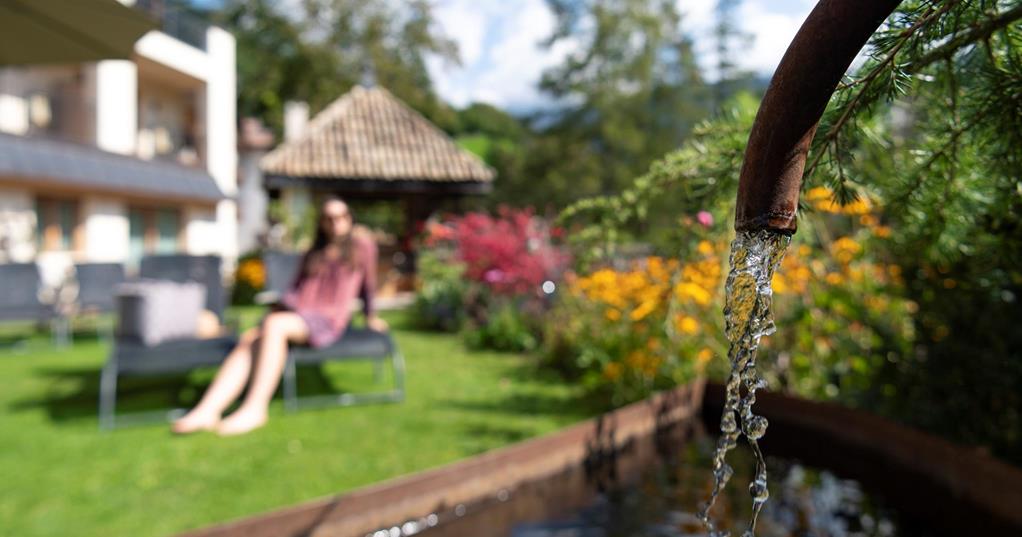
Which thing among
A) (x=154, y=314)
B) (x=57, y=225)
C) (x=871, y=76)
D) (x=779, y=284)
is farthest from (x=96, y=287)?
(x=871, y=76)

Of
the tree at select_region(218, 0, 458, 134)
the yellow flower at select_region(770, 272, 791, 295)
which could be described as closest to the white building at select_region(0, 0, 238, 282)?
the tree at select_region(218, 0, 458, 134)

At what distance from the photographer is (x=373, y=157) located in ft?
44.9

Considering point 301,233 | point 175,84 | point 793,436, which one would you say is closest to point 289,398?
point 793,436

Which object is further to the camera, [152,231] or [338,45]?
[338,45]

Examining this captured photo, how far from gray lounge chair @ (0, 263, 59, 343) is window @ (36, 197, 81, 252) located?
7821 mm

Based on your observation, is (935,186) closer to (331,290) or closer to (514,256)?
(331,290)

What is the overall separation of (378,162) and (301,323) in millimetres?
9554

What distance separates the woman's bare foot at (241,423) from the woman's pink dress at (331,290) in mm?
710

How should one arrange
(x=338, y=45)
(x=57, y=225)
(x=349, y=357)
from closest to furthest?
(x=349, y=357)
(x=57, y=225)
(x=338, y=45)

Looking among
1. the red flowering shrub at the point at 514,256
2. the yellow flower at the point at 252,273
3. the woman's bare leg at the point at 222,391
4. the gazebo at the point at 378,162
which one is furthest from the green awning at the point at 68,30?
the gazebo at the point at 378,162

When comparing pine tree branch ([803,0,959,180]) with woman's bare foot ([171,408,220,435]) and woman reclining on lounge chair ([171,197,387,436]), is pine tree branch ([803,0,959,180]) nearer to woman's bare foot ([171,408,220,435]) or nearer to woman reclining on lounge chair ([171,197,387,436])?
woman reclining on lounge chair ([171,197,387,436])

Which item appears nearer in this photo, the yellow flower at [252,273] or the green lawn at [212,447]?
the green lawn at [212,447]

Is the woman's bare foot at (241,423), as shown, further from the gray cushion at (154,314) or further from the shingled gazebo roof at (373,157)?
the shingled gazebo roof at (373,157)

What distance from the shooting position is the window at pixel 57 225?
551 inches
